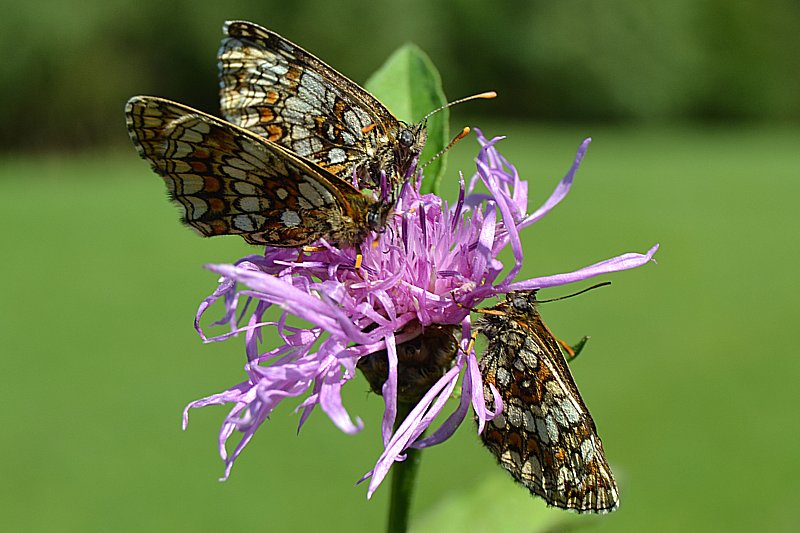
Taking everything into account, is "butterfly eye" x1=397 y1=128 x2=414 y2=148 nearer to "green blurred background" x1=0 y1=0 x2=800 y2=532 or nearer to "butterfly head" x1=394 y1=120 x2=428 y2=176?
"butterfly head" x1=394 y1=120 x2=428 y2=176

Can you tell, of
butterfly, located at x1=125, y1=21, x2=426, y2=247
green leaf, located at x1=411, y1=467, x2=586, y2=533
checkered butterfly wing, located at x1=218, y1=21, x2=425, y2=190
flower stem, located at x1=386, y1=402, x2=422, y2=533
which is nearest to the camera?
butterfly, located at x1=125, y1=21, x2=426, y2=247

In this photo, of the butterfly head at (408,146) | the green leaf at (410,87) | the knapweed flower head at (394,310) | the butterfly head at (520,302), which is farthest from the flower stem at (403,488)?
the green leaf at (410,87)

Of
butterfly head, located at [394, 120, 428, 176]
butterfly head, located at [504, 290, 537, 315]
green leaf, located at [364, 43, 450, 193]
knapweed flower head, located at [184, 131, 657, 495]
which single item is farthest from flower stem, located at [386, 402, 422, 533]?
green leaf, located at [364, 43, 450, 193]

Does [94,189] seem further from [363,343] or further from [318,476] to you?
[363,343]

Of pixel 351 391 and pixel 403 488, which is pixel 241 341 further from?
pixel 403 488

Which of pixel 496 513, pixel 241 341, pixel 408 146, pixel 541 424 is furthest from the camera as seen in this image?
pixel 241 341

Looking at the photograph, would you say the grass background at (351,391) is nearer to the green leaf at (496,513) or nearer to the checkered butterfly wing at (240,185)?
the green leaf at (496,513)

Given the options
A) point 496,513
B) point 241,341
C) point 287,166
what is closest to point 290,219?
point 287,166

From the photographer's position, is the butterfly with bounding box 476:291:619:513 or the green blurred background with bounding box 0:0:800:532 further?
the green blurred background with bounding box 0:0:800:532

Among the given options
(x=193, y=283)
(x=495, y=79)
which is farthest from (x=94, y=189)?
(x=495, y=79)
